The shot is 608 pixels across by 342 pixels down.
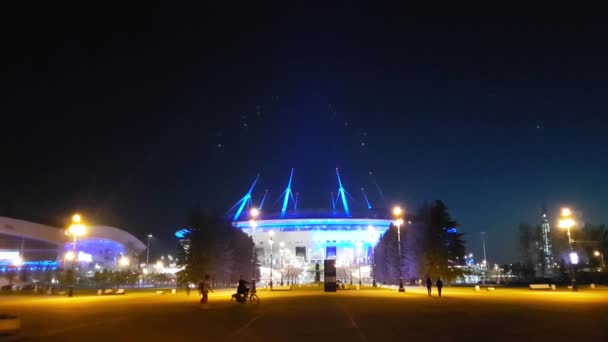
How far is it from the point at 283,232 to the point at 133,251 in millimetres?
51712

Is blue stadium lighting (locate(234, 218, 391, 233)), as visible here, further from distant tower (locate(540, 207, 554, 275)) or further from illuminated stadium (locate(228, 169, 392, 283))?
distant tower (locate(540, 207, 554, 275))

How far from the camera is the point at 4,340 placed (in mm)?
14031

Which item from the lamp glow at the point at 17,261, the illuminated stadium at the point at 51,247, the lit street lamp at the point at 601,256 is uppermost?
the illuminated stadium at the point at 51,247

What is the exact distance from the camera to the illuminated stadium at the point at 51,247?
91.9 m

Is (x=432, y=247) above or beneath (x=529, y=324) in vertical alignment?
above

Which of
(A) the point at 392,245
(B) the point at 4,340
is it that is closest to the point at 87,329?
(B) the point at 4,340

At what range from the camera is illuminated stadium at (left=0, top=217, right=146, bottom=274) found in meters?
91.9

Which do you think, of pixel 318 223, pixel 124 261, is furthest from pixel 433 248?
pixel 318 223

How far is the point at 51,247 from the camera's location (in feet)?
334

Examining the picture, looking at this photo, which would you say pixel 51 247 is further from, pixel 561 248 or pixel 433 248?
pixel 561 248

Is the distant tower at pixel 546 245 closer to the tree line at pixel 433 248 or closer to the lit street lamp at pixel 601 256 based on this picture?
the lit street lamp at pixel 601 256

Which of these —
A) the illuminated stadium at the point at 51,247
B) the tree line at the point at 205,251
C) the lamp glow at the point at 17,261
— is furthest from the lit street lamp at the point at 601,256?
the lamp glow at the point at 17,261

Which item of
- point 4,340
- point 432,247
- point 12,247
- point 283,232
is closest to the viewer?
point 4,340

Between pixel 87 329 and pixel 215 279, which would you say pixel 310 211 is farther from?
pixel 87 329
